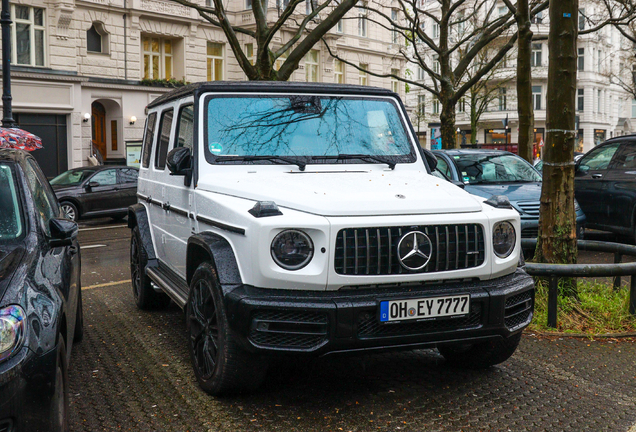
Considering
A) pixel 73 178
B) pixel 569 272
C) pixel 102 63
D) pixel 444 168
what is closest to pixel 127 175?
pixel 73 178

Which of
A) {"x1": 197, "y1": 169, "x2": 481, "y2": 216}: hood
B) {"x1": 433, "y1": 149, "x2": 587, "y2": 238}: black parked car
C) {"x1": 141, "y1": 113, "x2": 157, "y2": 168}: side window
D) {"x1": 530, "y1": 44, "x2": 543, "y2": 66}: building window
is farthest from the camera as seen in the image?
{"x1": 530, "y1": 44, "x2": 543, "y2": 66}: building window

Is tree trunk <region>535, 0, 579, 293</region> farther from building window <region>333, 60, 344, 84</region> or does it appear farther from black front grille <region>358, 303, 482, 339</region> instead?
building window <region>333, 60, 344, 84</region>

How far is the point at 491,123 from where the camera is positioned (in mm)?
63344

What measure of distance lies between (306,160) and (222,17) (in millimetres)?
14293

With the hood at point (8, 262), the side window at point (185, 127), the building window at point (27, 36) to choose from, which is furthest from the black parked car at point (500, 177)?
the building window at point (27, 36)

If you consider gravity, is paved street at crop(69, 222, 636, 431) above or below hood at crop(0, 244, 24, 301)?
below

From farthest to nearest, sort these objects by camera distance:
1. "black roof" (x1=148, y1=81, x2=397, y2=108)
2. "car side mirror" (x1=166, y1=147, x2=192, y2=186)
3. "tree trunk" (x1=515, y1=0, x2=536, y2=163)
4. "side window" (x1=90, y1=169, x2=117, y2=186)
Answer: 1. "side window" (x1=90, y1=169, x2=117, y2=186)
2. "tree trunk" (x1=515, y1=0, x2=536, y2=163)
3. "black roof" (x1=148, y1=81, x2=397, y2=108)
4. "car side mirror" (x1=166, y1=147, x2=192, y2=186)

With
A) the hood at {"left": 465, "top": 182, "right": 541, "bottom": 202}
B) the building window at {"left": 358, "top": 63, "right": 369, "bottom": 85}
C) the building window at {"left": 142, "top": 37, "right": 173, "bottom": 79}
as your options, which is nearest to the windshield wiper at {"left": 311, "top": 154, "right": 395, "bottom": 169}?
the hood at {"left": 465, "top": 182, "right": 541, "bottom": 202}

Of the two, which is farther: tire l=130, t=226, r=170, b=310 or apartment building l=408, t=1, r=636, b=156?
apartment building l=408, t=1, r=636, b=156

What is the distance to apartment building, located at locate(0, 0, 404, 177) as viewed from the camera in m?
27.1

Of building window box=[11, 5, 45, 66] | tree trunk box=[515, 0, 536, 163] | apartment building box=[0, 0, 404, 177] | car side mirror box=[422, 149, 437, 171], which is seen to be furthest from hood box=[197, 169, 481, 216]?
building window box=[11, 5, 45, 66]

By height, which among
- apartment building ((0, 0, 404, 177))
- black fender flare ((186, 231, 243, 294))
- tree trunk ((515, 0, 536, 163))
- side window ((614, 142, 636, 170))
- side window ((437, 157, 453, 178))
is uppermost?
apartment building ((0, 0, 404, 177))

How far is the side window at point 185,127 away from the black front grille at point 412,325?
6.60 feet

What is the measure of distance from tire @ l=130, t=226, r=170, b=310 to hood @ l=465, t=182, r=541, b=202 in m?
5.04
